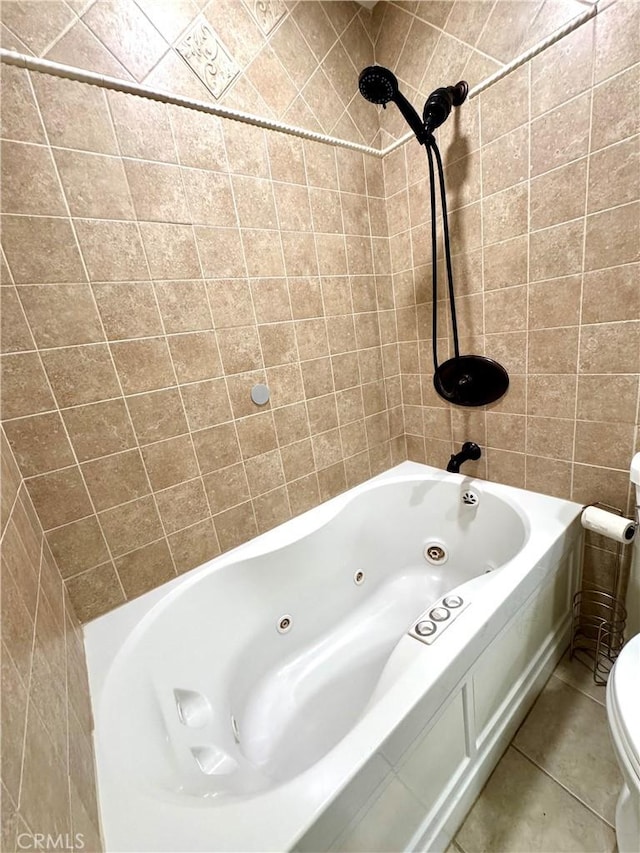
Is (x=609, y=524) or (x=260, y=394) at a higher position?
(x=260, y=394)

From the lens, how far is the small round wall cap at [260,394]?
1.17 m

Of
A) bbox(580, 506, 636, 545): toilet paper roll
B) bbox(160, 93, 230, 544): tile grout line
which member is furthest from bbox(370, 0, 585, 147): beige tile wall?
bbox(580, 506, 636, 545): toilet paper roll

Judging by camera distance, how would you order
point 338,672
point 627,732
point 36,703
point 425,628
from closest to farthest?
point 36,703 → point 627,732 → point 425,628 → point 338,672

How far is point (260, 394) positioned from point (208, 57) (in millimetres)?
1015

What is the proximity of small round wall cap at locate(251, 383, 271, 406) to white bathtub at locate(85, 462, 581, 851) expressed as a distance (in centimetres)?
52

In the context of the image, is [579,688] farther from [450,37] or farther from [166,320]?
[450,37]

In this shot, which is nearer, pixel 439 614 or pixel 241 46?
pixel 439 614

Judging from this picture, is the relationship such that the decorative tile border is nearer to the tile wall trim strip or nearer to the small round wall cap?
the tile wall trim strip

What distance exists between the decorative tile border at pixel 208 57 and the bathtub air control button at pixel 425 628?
1.61 meters

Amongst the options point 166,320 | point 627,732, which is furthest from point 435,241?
point 627,732

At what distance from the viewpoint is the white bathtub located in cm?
54

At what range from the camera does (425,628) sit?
2.55ft

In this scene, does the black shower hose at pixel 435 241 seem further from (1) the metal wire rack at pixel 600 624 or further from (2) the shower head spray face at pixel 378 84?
(1) the metal wire rack at pixel 600 624

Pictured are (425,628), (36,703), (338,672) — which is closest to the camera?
(36,703)
